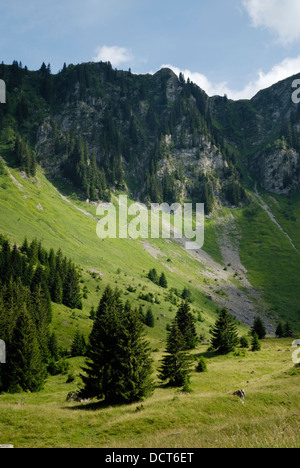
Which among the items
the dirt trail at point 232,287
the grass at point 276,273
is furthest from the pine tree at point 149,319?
the grass at point 276,273

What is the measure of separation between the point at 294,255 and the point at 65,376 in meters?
167

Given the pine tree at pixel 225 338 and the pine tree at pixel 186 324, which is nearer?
the pine tree at pixel 225 338

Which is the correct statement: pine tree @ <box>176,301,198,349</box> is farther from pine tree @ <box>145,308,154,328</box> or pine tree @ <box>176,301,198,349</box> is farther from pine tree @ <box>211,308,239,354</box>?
pine tree @ <box>145,308,154,328</box>

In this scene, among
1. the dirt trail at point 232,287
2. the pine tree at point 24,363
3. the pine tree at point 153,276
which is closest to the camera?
the pine tree at point 24,363

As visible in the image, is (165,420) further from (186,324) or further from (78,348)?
(78,348)

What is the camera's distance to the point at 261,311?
123 meters

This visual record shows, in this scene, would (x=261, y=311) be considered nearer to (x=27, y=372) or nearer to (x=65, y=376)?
(x=65, y=376)

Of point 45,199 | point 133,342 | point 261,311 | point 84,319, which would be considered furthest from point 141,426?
point 45,199

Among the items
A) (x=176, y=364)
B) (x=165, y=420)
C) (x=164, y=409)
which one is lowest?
(x=176, y=364)

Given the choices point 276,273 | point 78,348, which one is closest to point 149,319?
point 78,348
